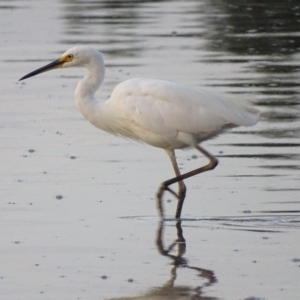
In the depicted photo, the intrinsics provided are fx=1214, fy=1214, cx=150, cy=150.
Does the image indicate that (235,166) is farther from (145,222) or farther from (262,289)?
(262,289)

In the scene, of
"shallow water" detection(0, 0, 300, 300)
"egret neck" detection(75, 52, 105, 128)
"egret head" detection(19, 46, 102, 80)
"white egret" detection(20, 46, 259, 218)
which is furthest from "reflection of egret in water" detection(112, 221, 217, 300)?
"egret head" detection(19, 46, 102, 80)

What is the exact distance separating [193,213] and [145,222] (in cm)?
50

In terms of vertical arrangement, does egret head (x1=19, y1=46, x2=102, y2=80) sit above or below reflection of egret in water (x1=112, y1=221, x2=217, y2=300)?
above

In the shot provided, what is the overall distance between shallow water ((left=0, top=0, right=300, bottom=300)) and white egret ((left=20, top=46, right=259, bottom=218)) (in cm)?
43

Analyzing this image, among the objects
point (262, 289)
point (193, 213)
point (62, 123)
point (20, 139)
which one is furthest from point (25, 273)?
point (62, 123)

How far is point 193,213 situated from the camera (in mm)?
9828

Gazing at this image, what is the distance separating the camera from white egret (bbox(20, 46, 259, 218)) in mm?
10398

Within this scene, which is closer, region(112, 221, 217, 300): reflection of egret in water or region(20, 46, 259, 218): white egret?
region(112, 221, 217, 300): reflection of egret in water

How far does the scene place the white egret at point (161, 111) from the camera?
10.4 meters

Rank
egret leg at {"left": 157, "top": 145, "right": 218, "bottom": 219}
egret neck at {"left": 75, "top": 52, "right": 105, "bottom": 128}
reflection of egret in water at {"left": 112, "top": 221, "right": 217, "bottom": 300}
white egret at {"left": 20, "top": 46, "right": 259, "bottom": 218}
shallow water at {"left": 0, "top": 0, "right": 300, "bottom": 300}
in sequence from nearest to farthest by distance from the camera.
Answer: reflection of egret in water at {"left": 112, "top": 221, "right": 217, "bottom": 300}, shallow water at {"left": 0, "top": 0, "right": 300, "bottom": 300}, egret leg at {"left": 157, "top": 145, "right": 218, "bottom": 219}, white egret at {"left": 20, "top": 46, "right": 259, "bottom": 218}, egret neck at {"left": 75, "top": 52, "right": 105, "bottom": 128}

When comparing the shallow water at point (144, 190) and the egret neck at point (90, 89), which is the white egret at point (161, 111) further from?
the shallow water at point (144, 190)

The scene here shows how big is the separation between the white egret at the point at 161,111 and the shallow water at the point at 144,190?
1.41ft

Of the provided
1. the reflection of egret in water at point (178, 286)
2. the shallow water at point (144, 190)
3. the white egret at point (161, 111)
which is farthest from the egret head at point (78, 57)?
the reflection of egret in water at point (178, 286)

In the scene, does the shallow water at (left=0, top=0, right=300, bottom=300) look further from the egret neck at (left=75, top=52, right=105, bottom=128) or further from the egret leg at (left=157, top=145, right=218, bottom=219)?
the egret neck at (left=75, top=52, right=105, bottom=128)
